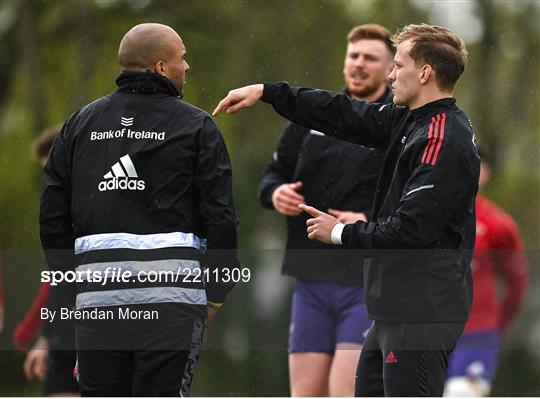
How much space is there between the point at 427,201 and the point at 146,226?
35.1 inches

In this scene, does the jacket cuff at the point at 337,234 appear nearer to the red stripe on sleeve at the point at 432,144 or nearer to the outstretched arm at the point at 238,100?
the red stripe on sleeve at the point at 432,144

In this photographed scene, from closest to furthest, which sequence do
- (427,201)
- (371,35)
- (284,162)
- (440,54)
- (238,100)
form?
(427,201) < (440,54) < (238,100) < (371,35) < (284,162)

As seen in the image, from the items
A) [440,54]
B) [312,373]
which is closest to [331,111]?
[440,54]

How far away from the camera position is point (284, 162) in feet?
18.5

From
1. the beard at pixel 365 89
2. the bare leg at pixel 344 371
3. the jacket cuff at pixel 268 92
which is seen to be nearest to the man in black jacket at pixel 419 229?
the jacket cuff at pixel 268 92

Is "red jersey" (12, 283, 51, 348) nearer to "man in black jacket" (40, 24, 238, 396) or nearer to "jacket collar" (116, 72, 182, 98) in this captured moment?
"man in black jacket" (40, 24, 238, 396)

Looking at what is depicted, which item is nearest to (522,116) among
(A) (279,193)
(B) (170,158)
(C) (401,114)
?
(A) (279,193)

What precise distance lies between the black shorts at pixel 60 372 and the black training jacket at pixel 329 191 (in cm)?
105

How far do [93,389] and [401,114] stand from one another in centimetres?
140

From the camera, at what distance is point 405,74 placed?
4242mm

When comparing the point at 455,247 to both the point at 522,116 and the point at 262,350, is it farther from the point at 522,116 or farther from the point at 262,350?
the point at 522,116

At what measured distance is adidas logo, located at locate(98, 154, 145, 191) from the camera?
13.3 ft

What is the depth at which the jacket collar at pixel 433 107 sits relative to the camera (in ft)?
13.7

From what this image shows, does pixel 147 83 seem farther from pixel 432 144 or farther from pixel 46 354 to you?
pixel 46 354
